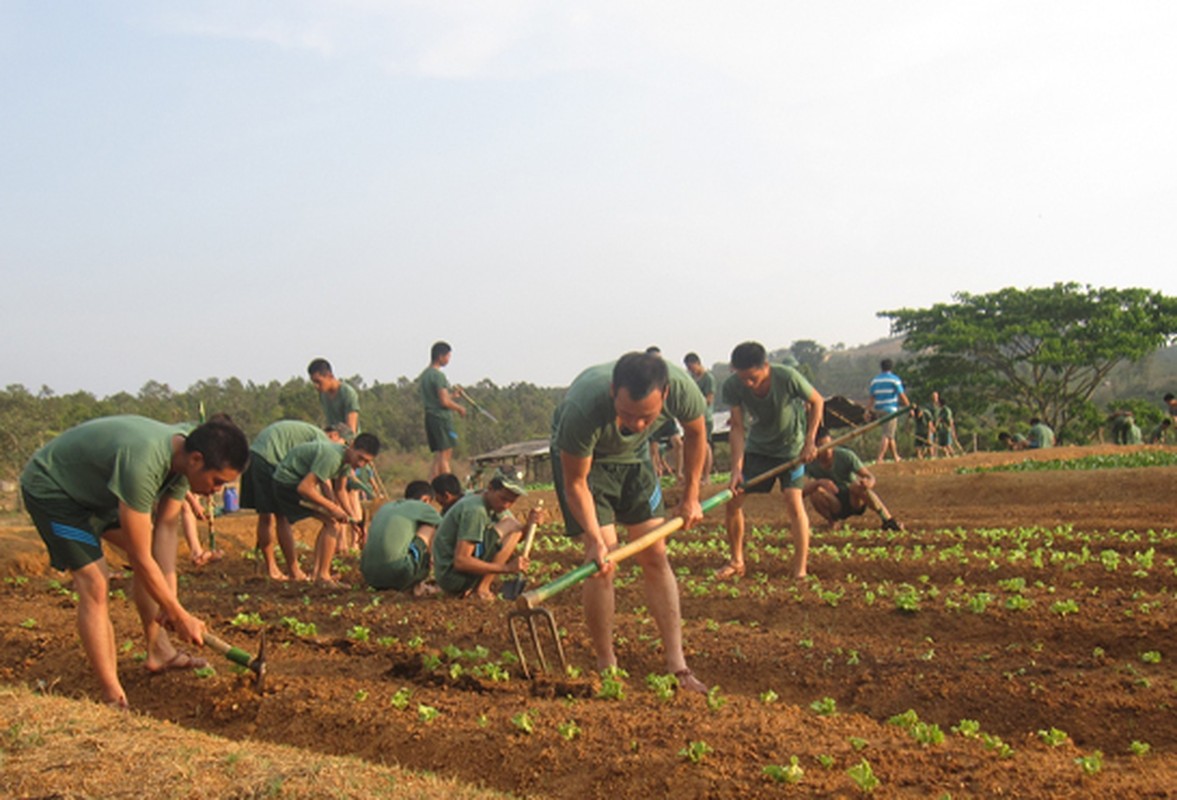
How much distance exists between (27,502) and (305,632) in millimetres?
2505

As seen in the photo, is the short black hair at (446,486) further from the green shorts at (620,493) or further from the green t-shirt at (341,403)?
the green shorts at (620,493)

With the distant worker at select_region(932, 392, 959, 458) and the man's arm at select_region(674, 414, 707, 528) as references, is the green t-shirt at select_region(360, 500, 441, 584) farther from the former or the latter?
the distant worker at select_region(932, 392, 959, 458)

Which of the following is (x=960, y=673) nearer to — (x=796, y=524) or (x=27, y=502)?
(x=796, y=524)

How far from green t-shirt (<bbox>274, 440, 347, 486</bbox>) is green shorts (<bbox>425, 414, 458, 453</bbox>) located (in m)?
4.02

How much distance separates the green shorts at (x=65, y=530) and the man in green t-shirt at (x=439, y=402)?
8036mm

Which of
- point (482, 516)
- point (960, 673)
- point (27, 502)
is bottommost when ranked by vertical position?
point (960, 673)

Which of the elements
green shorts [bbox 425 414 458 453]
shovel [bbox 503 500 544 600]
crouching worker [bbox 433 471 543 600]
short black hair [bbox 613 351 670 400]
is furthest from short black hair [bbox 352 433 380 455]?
short black hair [bbox 613 351 670 400]

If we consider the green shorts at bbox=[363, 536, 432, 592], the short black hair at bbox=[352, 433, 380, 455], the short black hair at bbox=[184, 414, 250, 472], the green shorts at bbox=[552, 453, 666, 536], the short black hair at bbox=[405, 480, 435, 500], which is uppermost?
the short black hair at bbox=[184, 414, 250, 472]

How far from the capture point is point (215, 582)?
32.4ft

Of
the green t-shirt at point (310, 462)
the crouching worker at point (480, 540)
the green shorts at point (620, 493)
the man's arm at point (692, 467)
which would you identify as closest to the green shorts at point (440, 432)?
the green t-shirt at point (310, 462)

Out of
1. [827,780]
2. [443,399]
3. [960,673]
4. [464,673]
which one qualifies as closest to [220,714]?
[464,673]

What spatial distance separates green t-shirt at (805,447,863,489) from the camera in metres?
11.2

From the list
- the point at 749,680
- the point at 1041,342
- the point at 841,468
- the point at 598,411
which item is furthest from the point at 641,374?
the point at 1041,342

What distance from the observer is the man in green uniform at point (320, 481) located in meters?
8.93
